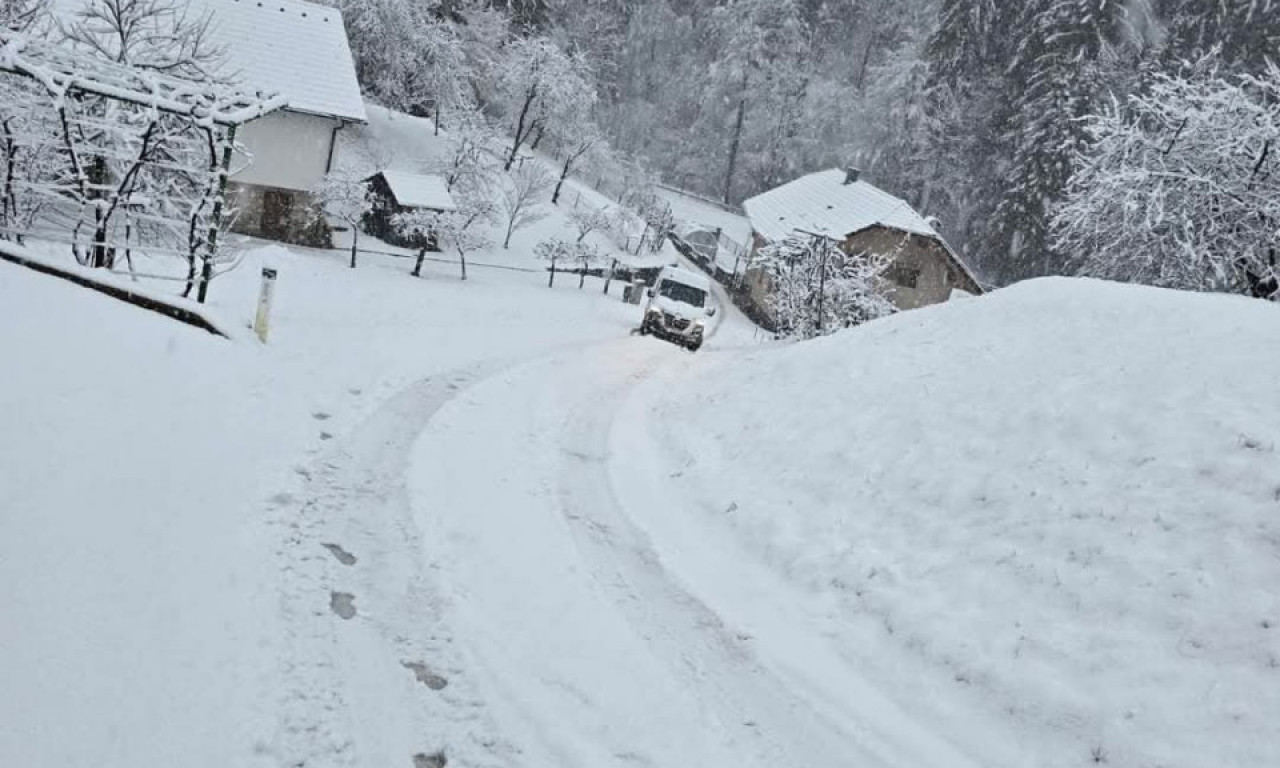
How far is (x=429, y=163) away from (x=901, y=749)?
3448 centimetres

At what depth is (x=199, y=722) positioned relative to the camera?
13.5ft

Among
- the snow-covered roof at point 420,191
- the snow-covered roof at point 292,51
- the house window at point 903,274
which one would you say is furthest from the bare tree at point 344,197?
the house window at point 903,274

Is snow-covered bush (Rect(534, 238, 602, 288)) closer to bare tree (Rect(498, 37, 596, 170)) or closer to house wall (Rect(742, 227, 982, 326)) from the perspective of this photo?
house wall (Rect(742, 227, 982, 326))

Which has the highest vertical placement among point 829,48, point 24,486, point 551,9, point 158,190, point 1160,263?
point 829,48

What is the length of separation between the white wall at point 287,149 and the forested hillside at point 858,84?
12.8 meters

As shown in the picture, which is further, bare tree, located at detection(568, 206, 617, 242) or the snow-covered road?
bare tree, located at detection(568, 206, 617, 242)

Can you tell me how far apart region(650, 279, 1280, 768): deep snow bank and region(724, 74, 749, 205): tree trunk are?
4869 cm

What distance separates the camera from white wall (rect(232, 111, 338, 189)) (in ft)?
85.9

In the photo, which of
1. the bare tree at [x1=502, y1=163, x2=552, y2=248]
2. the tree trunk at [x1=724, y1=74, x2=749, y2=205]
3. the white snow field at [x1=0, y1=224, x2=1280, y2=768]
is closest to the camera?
the white snow field at [x1=0, y1=224, x2=1280, y2=768]

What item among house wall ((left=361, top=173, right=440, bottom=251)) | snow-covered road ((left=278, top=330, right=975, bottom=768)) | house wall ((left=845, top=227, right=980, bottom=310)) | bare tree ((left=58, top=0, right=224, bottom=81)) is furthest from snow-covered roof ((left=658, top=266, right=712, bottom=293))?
snow-covered road ((left=278, top=330, right=975, bottom=768))

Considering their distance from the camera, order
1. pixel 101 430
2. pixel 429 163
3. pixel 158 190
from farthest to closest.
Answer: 1. pixel 429 163
2. pixel 158 190
3. pixel 101 430

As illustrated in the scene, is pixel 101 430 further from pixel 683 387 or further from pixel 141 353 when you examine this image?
pixel 683 387

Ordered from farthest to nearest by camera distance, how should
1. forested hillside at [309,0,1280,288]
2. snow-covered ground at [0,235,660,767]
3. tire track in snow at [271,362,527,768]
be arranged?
forested hillside at [309,0,1280,288], tire track in snow at [271,362,527,768], snow-covered ground at [0,235,660,767]

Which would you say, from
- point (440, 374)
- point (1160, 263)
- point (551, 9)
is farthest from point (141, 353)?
point (551, 9)
